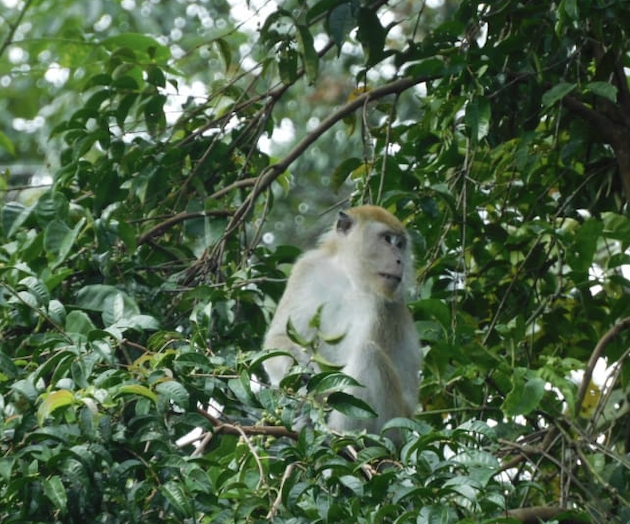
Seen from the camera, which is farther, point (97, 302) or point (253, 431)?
point (97, 302)

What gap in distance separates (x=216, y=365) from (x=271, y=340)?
221cm

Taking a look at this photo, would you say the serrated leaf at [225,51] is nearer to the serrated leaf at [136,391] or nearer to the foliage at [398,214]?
the foliage at [398,214]

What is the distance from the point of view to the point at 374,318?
641cm

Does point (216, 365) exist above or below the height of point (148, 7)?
below

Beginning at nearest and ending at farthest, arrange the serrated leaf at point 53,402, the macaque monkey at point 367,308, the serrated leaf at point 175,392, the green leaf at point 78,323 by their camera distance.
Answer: the serrated leaf at point 53,402 → the serrated leaf at point 175,392 → the green leaf at point 78,323 → the macaque monkey at point 367,308

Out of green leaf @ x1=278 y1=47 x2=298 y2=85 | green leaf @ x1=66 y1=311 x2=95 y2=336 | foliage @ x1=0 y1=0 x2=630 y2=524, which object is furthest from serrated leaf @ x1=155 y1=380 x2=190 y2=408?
green leaf @ x1=278 y1=47 x2=298 y2=85

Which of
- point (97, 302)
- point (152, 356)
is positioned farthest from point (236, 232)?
point (152, 356)

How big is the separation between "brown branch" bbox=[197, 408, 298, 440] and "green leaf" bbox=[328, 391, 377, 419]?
0.58ft

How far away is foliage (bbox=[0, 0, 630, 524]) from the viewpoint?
12.6ft

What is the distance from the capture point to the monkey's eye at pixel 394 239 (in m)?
6.40

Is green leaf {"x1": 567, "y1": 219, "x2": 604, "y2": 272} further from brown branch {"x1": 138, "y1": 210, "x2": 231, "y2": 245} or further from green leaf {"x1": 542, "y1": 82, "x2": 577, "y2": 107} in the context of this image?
brown branch {"x1": 138, "y1": 210, "x2": 231, "y2": 245}

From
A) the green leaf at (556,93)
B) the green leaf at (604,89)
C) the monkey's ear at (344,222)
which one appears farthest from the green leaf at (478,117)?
the monkey's ear at (344,222)

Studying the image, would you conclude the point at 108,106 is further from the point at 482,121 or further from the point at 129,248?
the point at 482,121

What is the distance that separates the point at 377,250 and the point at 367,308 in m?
0.33
